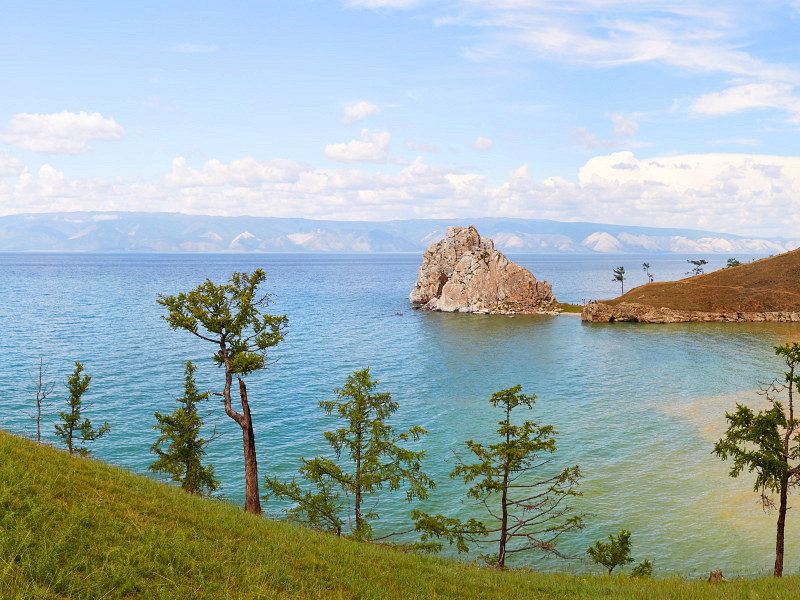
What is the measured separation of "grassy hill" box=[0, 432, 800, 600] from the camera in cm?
1083

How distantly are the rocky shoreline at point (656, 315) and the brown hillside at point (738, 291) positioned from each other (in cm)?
204

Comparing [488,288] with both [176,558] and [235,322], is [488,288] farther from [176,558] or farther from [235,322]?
[176,558]

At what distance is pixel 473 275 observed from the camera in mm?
150250

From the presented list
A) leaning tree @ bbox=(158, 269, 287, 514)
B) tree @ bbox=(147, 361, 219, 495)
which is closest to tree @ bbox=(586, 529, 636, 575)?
leaning tree @ bbox=(158, 269, 287, 514)

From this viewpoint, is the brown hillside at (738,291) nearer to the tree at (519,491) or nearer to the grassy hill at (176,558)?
the tree at (519,491)

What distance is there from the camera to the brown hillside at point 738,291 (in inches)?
5236

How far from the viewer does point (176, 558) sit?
41.6 ft

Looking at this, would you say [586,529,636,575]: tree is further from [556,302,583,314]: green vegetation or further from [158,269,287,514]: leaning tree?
[556,302,583,314]: green vegetation

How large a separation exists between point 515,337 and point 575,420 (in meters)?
53.1

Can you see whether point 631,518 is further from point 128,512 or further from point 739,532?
point 128,512

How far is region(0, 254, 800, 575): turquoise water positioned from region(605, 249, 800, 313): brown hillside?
12533mm

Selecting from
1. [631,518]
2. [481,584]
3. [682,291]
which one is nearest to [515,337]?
[682,291]

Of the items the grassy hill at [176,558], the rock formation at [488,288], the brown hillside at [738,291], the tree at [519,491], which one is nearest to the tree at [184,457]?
the grassy hill at [176,558]

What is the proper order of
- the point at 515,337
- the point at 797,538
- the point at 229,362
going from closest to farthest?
the point at 229,362
the point at 797,538
the point at 515,337
